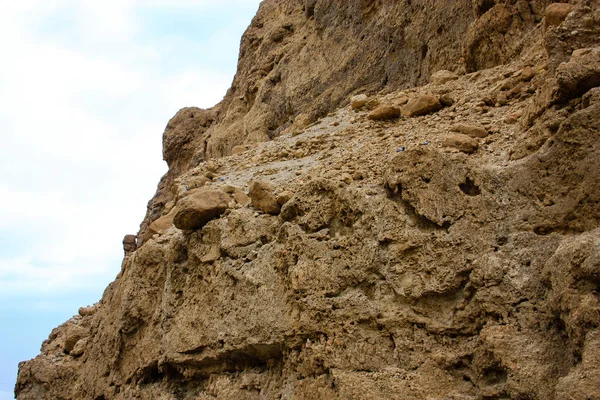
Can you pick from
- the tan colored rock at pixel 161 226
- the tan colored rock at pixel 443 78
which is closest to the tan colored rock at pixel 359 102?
the tan colored rock at pixel 443 78

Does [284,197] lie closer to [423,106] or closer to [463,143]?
[463,143]

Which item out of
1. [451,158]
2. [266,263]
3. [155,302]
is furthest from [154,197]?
[451,158]

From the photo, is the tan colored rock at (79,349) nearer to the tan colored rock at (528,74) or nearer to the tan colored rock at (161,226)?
the tan colored rock at (161,226)

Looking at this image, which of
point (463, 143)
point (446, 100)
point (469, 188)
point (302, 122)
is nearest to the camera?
point (469, 188)

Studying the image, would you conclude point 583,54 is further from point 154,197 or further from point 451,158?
Result: point 154,197

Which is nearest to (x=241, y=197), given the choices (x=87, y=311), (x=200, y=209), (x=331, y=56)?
(x=200, y=209)

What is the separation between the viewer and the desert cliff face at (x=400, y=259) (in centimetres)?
507

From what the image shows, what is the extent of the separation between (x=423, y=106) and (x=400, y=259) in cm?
358

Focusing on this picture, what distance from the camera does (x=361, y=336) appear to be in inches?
225

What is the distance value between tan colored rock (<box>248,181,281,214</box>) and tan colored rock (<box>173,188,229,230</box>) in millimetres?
462

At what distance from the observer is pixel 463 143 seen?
6453 millimetres

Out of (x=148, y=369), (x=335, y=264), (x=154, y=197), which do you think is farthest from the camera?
(x=154, y=197)

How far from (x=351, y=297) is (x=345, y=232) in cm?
72

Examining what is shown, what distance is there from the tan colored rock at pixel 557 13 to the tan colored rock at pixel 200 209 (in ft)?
15.1
